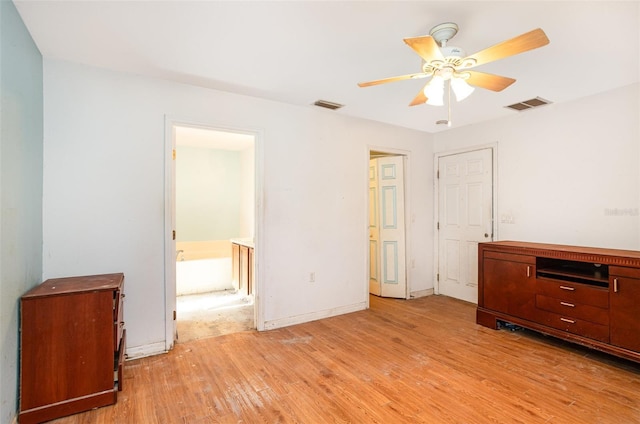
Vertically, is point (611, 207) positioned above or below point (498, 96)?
below

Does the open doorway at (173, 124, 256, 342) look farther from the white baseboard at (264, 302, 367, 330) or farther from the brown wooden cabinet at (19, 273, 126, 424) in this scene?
the brown wooden cabinet at (19, 273, 126, 424)

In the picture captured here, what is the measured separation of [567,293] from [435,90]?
2.19 meters

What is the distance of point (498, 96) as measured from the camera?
3.21 meters

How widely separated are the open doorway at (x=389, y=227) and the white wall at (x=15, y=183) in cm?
362

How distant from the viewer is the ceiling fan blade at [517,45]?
153 cm

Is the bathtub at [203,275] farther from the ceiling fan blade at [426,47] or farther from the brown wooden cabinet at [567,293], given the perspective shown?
the ceiling fan blade at [426,47]

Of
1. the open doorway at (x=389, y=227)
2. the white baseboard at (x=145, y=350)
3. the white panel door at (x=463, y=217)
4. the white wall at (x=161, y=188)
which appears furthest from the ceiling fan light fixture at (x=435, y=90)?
the white baseboard at (x=145, y=350)

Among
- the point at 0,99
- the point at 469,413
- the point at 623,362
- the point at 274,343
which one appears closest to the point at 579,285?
the point at 623,362

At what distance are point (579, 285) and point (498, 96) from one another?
6.34ft

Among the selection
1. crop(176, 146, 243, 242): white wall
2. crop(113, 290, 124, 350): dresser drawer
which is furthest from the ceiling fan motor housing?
crop(176, 146, 243, 242): white wall

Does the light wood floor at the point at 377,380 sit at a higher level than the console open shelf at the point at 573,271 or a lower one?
lower

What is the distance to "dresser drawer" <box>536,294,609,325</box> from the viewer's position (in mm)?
2566

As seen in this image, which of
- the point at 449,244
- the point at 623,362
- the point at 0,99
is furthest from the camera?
the point at 449,244

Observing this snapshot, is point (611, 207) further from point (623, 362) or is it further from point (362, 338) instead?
point (362, 338)
